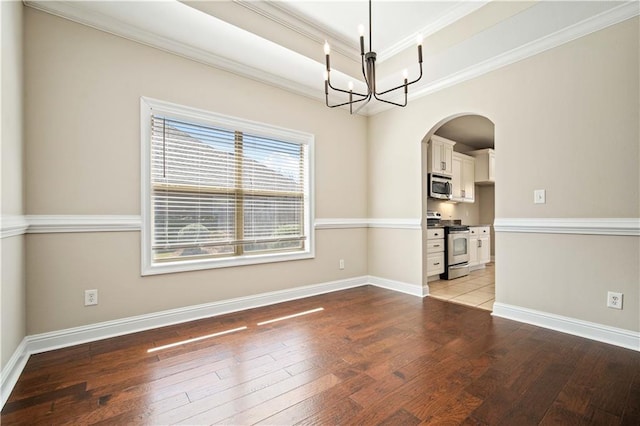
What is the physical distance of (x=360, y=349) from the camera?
227cm

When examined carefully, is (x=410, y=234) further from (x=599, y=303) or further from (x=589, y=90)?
(x=589, y=90)

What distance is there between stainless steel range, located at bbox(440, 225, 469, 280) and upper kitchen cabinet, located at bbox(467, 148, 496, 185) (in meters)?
1.80

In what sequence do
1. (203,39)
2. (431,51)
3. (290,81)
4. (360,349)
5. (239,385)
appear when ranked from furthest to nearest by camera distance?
(290,81), (431,51), (203,39), (360,349), (239,385)

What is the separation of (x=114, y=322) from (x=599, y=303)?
403cm

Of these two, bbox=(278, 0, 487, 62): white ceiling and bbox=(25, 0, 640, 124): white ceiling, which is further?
bbox=(278, 0, 487, 62): white ceiling

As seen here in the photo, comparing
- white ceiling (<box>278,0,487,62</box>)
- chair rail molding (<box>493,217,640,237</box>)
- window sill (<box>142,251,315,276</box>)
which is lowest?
window sill (<box>142,251,315,276</box>)

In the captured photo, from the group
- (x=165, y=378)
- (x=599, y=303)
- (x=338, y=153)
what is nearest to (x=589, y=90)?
(x=599, y=303)

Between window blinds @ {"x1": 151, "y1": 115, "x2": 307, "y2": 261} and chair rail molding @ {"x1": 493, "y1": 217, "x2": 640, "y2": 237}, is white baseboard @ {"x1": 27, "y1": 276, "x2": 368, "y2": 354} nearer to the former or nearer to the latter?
window blinds @ {"x1": 151, "y1": 115, "x2": 307, "y2": 261}

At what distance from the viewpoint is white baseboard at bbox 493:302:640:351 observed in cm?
230

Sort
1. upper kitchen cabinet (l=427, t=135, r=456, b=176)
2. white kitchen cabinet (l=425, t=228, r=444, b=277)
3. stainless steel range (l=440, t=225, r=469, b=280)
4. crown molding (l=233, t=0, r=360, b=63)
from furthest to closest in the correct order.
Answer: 1. upper kitchen cabinet (l=427, t=135, r=456, b=176)
2. stainless steel range (l=440, t=225, r=469, b=280)
3. white kitchen cabinet (l=425, t=228, r=444, b=277)
4. crown molding (l=233, t=0, r=360, b=63)

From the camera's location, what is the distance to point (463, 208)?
6.64 metres

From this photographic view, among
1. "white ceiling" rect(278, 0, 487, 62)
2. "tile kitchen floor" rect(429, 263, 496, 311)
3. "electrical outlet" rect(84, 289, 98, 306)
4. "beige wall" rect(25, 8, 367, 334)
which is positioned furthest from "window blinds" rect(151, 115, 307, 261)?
"tile kitchen floor" rect(429, 263, 496, 311)

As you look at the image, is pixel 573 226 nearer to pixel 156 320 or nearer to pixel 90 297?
pixel 156 320

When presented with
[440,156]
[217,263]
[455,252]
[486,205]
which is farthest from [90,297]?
[486,205]
